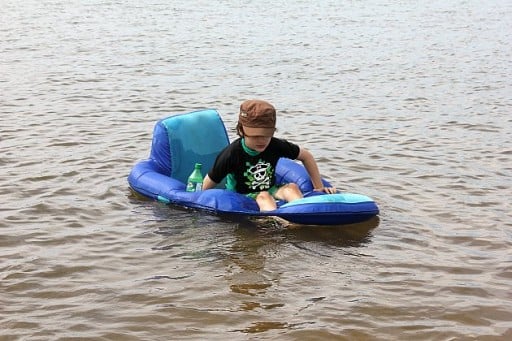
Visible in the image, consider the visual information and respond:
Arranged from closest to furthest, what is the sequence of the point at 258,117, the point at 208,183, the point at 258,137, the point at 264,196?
the point at 258,117
the point at 258,137
the point at 264,196
the point at 208,183

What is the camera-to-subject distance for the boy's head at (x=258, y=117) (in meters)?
5.70

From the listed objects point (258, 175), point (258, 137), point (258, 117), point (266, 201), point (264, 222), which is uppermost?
point (258, 117)

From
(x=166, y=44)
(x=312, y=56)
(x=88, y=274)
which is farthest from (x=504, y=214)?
(x=166, y=44)

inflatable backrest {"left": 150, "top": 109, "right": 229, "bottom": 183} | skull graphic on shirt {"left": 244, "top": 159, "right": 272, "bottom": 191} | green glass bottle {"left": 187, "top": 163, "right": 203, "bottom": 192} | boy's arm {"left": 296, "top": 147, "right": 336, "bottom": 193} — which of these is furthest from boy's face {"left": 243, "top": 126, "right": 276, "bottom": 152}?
inflatable backrest {"left": 150, "top": 109, "right": 229, "bottom": 183}

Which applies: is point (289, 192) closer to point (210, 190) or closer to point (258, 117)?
point (210, 190)

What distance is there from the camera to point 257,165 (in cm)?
612

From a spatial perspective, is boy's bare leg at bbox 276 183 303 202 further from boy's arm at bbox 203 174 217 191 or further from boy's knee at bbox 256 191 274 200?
boy's arm at bbox 203 174 217 191

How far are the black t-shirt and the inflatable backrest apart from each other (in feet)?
2.62

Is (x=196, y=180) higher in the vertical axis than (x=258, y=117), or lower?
lower

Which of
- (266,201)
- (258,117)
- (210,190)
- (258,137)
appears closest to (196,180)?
(210,190)

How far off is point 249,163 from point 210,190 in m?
0.39

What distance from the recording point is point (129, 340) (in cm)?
417

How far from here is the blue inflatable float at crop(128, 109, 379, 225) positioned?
5746 millimetres

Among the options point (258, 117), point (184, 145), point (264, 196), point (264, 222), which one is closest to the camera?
point (258, 117)
